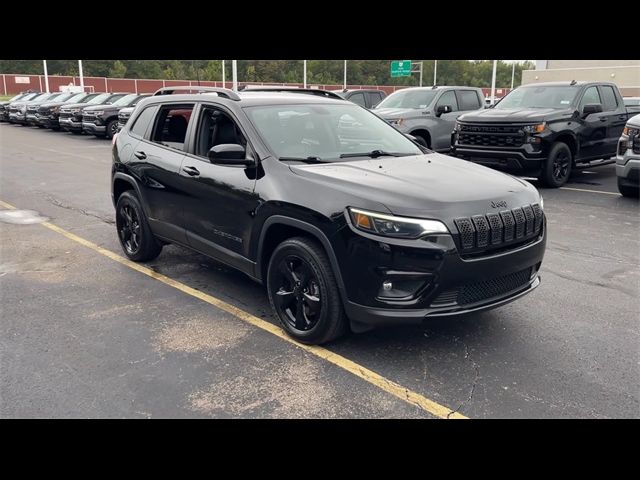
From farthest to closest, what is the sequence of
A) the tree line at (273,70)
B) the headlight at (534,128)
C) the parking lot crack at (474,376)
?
the tree line at (273,70), the headlight at (534,128), the parking lot crack at (474,376)

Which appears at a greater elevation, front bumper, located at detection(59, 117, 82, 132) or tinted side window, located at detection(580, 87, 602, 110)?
tinted side window, located at detection(580, 87, 602, 110)

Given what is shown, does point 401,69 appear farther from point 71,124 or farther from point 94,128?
point 94,128

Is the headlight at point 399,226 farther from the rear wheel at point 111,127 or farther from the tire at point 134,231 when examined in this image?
the rear wheel at point 111,127

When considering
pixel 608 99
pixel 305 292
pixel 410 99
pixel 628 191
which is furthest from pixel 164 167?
pixel 608 99

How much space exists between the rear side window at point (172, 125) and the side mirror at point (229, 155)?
1073mm

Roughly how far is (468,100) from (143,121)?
1034 centimetres

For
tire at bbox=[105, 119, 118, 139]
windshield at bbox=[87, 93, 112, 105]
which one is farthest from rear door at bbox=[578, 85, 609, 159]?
windshield at bbox=[87, 93, 112, 105]

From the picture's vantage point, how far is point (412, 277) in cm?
357

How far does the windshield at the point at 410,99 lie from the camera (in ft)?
45.2

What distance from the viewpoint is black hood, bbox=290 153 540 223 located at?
3.65m

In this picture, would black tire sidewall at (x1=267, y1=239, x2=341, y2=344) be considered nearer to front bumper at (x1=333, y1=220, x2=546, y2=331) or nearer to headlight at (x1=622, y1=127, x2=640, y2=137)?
front bumper at (x1=333, y1=220, x2=546, y2=331)

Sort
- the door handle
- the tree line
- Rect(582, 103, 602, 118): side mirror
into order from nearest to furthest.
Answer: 1. the door handle
2. Rect(582, 103, 602, 118): side mirror
3. the tree line

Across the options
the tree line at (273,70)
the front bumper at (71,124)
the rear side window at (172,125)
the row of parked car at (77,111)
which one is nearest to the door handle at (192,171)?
the rear side window at (172,125)

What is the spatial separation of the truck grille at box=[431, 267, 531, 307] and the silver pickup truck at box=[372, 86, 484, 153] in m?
9.10
